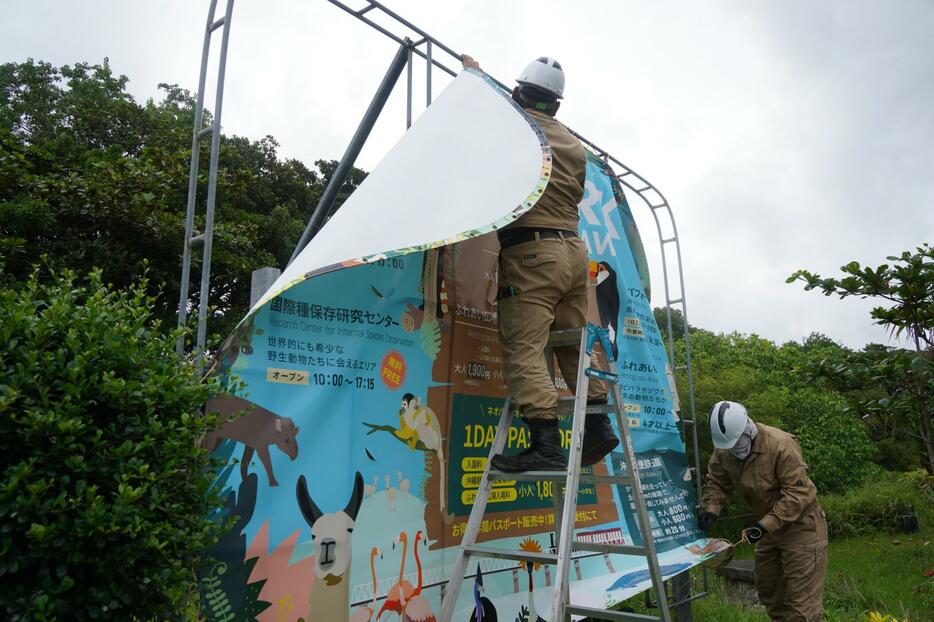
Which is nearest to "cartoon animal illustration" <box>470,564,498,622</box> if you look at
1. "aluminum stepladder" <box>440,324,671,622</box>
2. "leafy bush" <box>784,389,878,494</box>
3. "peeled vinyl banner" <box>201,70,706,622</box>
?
"peeled vinyl banner" <box>201,70,706,622</box>

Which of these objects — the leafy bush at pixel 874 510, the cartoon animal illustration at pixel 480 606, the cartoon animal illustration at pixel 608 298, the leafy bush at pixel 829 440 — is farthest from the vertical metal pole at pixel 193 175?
the leafy bush at pixel 829 440

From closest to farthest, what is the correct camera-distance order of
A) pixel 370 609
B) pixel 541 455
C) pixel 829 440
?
pixel 370 609 → pixel 541 455 → pixel 829 440

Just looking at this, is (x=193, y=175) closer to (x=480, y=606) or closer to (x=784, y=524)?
(x=480, y=606)

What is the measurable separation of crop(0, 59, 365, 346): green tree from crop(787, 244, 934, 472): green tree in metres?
4.50

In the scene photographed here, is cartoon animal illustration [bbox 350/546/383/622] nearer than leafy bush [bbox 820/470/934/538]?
Yes

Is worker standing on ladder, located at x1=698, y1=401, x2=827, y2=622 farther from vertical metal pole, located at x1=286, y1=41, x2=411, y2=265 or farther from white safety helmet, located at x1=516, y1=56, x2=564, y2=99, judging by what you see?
vertical metal pole, located at x1=286, y1=41, x2=411, y2=265

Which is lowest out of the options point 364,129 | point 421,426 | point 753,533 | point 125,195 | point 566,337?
point 753,533

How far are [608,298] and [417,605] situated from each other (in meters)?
2.27

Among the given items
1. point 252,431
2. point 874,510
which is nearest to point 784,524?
point 252,431

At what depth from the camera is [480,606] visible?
2873 millimetres

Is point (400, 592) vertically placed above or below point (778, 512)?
below

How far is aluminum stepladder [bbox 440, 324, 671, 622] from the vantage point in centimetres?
229

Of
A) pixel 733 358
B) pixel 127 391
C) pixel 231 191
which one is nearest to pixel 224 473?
pixel 127 391

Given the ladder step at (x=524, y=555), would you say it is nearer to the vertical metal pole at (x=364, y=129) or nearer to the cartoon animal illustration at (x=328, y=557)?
the cartoon animal illustration at (x=328, y=557)
